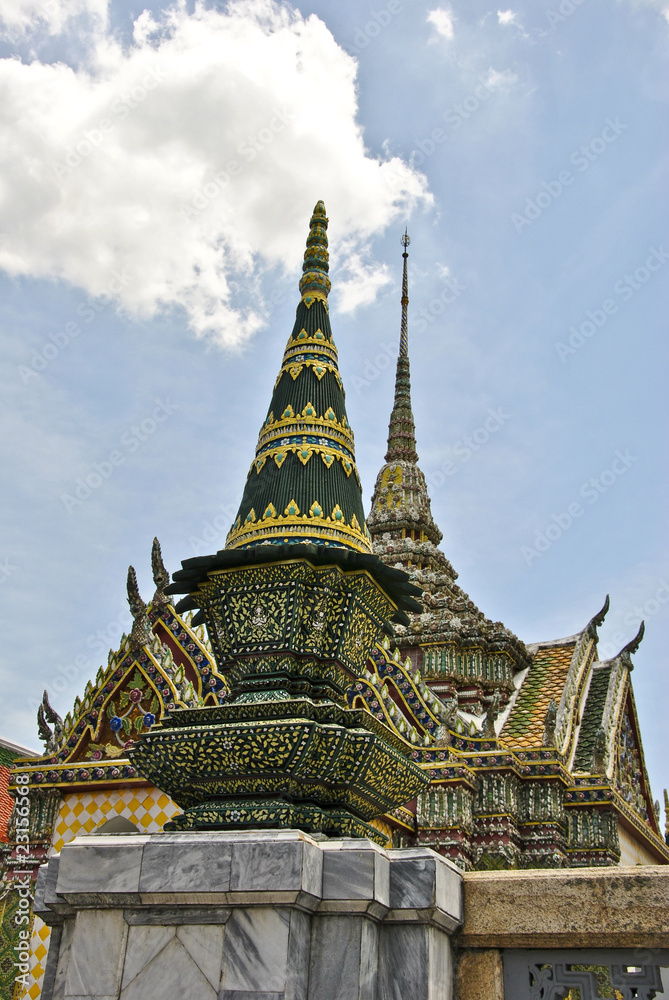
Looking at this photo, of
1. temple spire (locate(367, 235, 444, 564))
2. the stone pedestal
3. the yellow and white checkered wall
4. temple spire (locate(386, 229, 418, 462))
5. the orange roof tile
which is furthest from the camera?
temple spire (locate(386, 229, 418, 462))

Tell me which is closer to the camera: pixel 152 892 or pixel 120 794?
pixel 152 892

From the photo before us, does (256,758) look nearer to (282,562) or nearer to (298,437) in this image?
(282,562)

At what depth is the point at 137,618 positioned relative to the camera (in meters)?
11.7

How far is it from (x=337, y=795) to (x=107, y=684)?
22.1 feet

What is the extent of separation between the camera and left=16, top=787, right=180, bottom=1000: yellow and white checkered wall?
33.6 feet

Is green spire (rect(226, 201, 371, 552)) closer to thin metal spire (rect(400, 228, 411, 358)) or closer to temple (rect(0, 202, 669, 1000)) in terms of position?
temple (rect(0, 202, 669, 1000))

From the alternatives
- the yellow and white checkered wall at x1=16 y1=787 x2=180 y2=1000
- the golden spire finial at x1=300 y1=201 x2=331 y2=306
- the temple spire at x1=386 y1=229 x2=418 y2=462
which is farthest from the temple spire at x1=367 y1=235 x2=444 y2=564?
the golden spire finial at x1=300 y1=201 x2=331 y2=306

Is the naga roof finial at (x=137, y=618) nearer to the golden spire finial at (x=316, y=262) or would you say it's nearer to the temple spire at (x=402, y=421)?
the golden spire finial at (x=316, y=262)

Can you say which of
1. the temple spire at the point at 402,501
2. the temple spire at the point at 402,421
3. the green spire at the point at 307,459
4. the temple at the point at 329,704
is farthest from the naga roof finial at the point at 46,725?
the temple spire at the point at 402,421

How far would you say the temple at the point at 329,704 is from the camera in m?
5.59

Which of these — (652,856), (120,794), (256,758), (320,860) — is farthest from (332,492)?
(652,856)

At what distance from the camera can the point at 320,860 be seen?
4629 millimetres

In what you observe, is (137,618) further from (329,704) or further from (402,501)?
(402,501)

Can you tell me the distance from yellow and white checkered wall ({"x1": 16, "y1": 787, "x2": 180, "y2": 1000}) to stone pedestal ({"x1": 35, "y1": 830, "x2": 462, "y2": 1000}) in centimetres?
555
